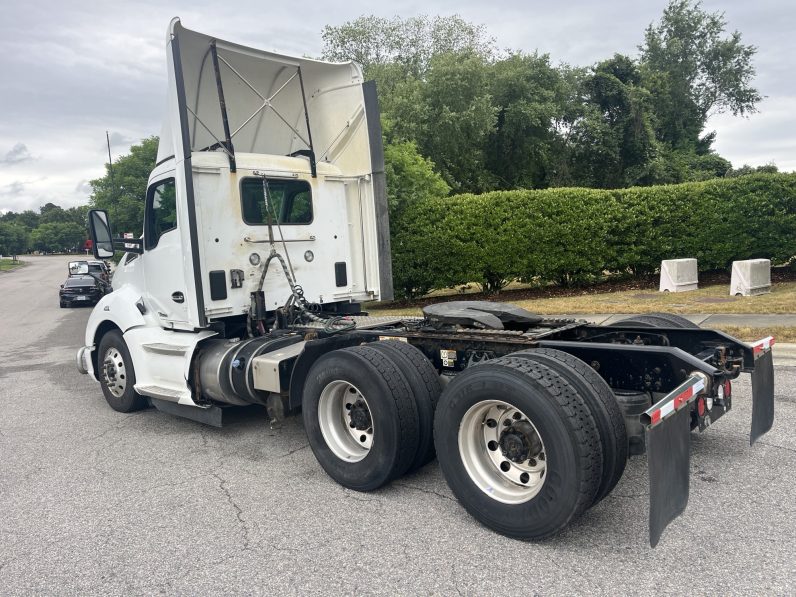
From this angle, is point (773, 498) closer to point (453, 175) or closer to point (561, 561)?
point (561, 561)

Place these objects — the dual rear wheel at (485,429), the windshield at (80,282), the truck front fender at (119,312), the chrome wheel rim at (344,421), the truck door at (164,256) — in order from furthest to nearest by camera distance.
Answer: the windshield at (80,282), the truck front fender at (119,312), the truck door at (164,256), the chrome wheel rim at (344,421), the dual rear wheel at (485,429)

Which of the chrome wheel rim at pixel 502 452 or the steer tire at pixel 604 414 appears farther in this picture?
the chrome wheel rim at pixel 502 452

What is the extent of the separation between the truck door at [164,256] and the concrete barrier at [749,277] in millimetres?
11099

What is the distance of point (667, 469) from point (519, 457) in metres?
0.79

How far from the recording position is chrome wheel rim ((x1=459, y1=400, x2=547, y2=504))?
346 centimetres

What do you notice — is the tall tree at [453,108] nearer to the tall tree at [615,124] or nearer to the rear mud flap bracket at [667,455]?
the tall tree at [615,124]

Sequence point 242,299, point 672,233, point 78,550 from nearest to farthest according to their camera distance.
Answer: point 78,550 < point 242,299 < point 672,233

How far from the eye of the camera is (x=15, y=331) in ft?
51.6

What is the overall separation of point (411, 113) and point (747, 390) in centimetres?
1907

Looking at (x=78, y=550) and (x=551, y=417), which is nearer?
(x=551, y=417)

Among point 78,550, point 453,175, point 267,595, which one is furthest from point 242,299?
point 453,175

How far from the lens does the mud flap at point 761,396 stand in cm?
412

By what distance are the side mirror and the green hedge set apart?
9.30m

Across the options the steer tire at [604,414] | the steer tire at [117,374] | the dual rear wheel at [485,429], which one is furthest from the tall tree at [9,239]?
the steer tire at [604,414]
